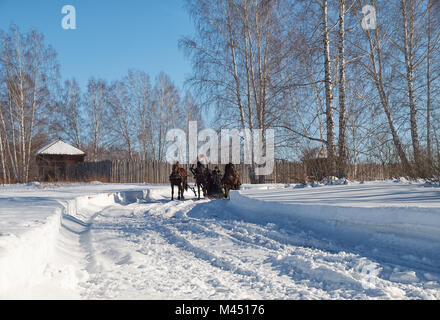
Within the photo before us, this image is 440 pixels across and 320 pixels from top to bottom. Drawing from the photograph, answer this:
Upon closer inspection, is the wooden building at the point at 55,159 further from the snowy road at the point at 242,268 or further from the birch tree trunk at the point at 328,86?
the snowy road at the point at 242,268

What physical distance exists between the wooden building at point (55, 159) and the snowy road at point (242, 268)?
2898 centimetres

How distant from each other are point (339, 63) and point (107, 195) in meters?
11.3

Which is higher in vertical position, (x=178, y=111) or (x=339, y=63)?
(x=178, y=111)

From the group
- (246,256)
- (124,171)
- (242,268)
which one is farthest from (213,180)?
(124,171)

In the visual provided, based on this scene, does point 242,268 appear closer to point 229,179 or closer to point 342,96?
point 342,96

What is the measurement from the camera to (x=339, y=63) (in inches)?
507

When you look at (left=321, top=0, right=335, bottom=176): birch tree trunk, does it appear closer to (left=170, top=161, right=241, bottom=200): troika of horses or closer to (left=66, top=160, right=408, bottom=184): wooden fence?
(left=170, top=161, right=241, bottom=200): troika of horses

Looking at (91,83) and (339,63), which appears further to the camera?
(91,83)

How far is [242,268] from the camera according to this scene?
4.62 metres

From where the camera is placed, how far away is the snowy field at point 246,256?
365 centimetres

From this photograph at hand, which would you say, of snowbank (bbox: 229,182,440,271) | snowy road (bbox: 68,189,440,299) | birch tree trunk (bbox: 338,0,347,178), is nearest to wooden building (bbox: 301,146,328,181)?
birch tree trunk (bbox: 338,0,347,178)

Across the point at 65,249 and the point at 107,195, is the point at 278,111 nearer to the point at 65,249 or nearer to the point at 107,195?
the point at 107,195

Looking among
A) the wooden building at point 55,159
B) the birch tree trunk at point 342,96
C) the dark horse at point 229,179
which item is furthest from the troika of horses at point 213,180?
the wooden building at point 55,159
